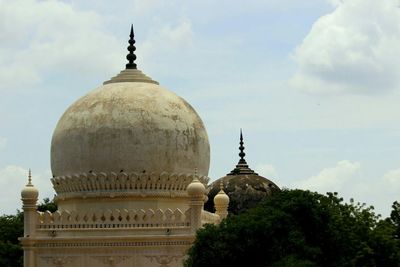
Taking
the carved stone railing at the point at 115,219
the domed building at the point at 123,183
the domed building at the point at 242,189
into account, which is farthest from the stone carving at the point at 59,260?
the domed building at the point at 242,189

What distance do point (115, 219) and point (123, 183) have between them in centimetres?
142

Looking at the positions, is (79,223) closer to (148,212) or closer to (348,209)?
(148,212)

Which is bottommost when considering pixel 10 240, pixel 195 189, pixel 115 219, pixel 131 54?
pixel 115 219

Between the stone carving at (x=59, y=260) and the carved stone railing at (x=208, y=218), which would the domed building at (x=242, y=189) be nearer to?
the carved stone railing at (x=208, y=218)

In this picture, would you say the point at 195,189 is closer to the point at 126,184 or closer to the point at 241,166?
the point at 126,184

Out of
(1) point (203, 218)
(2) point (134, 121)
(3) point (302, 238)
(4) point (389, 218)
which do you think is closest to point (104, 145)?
(2) point (134, 121)

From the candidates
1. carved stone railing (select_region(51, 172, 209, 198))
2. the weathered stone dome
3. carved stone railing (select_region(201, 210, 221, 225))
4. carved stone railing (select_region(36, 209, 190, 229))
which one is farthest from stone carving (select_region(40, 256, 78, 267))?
carved stone railing (select_region(201, 210, 221, 225))

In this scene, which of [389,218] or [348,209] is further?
[389,218]

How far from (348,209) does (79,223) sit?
9383 millimetres

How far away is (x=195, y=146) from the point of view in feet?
137

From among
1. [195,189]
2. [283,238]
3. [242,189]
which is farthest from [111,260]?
[242,189]

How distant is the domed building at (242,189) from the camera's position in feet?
185

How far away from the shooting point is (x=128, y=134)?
40.9 metres

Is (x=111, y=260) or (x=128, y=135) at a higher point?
(x=128, y=135)
